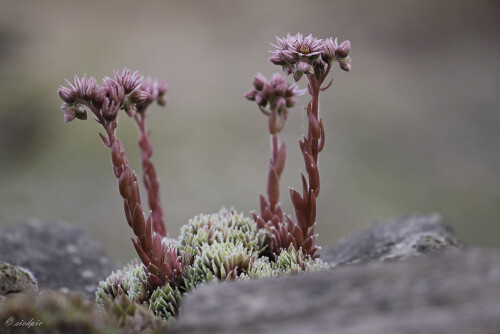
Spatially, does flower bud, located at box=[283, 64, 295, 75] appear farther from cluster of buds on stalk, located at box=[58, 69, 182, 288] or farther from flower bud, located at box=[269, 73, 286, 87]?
cluster of buds on stalk, located at box=[58, 69, 182, 288]

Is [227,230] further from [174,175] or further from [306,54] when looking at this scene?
[174,175]

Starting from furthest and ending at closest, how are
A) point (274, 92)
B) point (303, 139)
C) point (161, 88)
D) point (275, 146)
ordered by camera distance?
point (161, 88), point (275, 146), point (274, 92), point (303, 139)

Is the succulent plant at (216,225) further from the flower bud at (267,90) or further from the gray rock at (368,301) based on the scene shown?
the gray rock at (368,301)

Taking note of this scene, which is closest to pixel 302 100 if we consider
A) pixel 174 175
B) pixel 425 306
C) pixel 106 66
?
pixel 174 175

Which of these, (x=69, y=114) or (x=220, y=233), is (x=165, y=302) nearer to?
(x=220, y=233)

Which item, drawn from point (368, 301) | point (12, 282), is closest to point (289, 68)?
point (368, 301)

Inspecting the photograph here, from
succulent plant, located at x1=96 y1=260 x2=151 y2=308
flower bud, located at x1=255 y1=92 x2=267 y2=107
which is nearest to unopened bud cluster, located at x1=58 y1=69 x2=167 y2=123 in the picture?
flower bud, located at x1=255 y1=92 x2=267 y2=107
